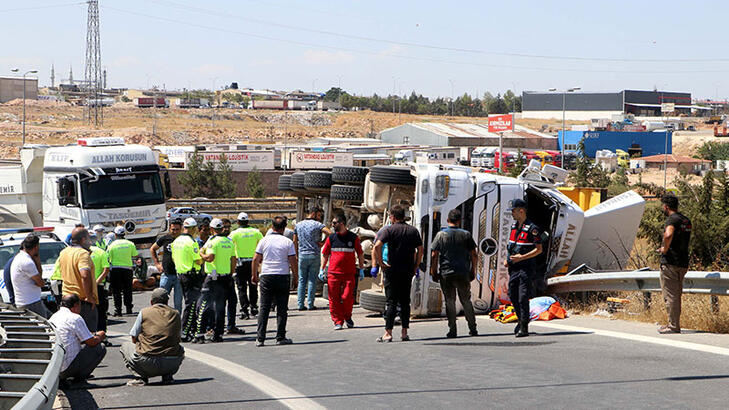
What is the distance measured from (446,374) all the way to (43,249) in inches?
388

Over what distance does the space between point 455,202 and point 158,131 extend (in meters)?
107

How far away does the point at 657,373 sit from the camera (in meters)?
8.24

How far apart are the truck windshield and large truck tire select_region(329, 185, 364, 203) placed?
376 inches

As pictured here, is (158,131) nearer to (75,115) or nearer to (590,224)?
(75,115)

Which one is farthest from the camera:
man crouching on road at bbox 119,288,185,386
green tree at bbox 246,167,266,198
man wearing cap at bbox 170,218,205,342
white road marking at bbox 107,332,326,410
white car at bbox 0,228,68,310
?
green tree at bbox 246,167,266,198

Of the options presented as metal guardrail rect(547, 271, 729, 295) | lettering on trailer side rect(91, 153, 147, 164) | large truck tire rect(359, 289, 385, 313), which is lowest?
large truck tire rect(359, 289, 385, 313)

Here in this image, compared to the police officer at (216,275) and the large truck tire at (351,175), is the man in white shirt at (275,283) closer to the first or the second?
the police officer at (216,275)

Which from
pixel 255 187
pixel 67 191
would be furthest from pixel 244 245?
pixel 255 187

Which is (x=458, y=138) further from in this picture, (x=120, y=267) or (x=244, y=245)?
(x=244, y=245)

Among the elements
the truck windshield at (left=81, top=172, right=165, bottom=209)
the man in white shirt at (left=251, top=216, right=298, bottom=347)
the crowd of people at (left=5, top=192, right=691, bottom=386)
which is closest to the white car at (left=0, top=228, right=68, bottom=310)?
the crowd of people at (left=5, top=192, right=691, bottom=386)

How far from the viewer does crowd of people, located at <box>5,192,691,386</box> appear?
9195mm

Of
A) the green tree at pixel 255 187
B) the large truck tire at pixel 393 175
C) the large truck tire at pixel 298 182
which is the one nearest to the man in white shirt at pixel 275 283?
the large truck tire at pixel 393 175

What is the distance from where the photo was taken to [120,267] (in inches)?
617

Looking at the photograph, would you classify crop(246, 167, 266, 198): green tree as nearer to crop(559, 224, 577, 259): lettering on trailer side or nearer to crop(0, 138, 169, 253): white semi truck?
crop(0, 138, 169, 253): white semi truck
